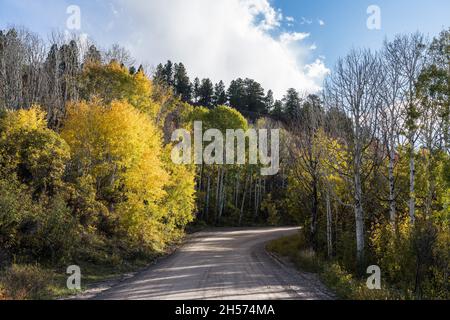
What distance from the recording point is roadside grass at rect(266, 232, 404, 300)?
1145 centimetres

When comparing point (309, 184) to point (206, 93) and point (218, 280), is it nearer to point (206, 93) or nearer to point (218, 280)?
point (218, 280)

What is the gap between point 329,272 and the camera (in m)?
16.0

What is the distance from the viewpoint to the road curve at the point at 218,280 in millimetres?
11969

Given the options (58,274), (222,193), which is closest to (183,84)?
(222,193)

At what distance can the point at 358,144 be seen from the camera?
19438 millimetres

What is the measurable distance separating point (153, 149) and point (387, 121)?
15295 millimetres

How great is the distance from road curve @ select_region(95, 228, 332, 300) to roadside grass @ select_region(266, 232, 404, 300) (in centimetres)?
59

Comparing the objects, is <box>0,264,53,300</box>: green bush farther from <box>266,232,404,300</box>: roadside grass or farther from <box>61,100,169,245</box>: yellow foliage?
<box>266,232,404,300</box>: roadside grass

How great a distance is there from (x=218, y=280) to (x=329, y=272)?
502cm

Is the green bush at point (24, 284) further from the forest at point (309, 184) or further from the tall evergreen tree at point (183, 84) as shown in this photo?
the tall evergreen tree at point (183, 84)

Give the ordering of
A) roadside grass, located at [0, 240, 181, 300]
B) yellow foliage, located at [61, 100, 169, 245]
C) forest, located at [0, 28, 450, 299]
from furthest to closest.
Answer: yellow foliage, located at [61, 100, 169, 245]
forest, located at [0, 28, 450, 299]
roadside grass, located at [0, 240, 181, 300]

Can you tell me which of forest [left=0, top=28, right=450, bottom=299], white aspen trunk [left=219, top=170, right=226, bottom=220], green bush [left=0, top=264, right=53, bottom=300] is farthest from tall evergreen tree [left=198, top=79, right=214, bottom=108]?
green bush [left=0, top=264, right=53, bottom=300]
